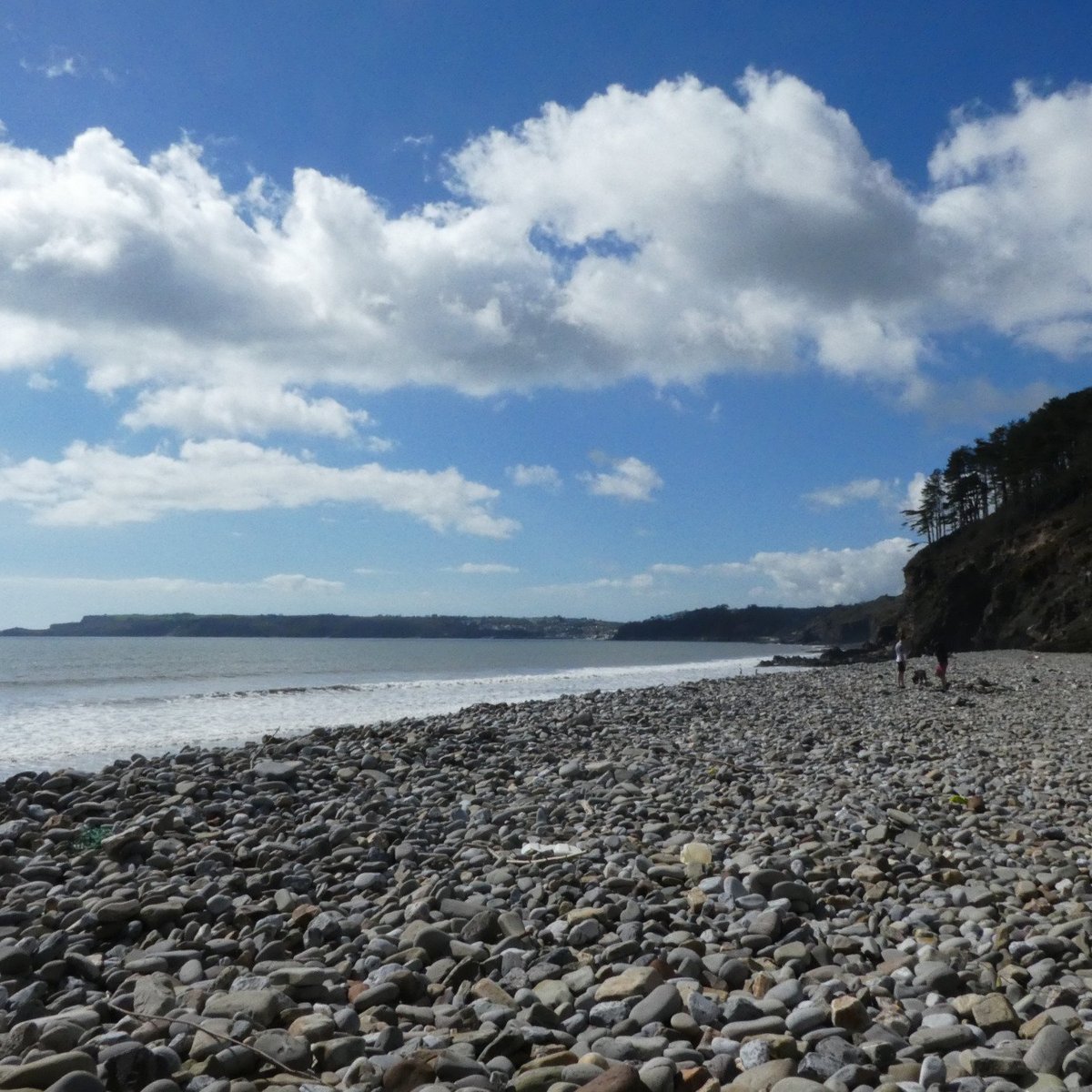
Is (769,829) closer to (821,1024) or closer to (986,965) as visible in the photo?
(986,965)

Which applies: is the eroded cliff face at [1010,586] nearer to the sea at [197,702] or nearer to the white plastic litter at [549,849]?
the sea at [197,702]

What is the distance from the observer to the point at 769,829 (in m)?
8.05

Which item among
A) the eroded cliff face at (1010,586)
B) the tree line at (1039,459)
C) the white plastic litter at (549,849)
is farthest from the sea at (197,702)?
the tree line at (1039,459)

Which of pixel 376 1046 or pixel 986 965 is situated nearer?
pixel 376 1046

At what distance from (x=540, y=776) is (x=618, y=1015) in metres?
7.08

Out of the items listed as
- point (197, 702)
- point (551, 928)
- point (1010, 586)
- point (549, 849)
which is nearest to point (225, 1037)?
point (551, 928)

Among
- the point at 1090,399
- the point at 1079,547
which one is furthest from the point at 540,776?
the point at 1090,399

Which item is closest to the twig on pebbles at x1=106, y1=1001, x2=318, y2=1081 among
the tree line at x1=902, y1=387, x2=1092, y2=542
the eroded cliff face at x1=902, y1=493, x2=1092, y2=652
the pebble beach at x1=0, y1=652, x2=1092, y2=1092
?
the pebble beach at x1=0, y1=652, x2=1092, y2=1092

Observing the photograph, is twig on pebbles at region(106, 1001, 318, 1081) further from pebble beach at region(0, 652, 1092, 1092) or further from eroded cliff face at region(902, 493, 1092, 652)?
eroded cliff face at region(902, 493, 1092, 652)

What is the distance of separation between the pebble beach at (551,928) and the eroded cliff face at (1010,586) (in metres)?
42.3

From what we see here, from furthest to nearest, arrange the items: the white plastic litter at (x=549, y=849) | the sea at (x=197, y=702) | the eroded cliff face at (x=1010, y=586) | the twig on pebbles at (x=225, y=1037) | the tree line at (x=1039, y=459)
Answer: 1. the tree line at (x=1039, y=459)
2. the eroded cliff face at (x=1010, y=586)
3. the sea at (x=197, y=702)
4. the white plastic litter at (x=549, y=849)
5. the twig on pebbles at (x=225, y=1037)

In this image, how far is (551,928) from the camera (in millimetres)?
5723

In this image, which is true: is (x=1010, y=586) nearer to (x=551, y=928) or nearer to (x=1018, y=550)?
(x=1018, y=550)

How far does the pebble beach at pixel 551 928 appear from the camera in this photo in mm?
4023
